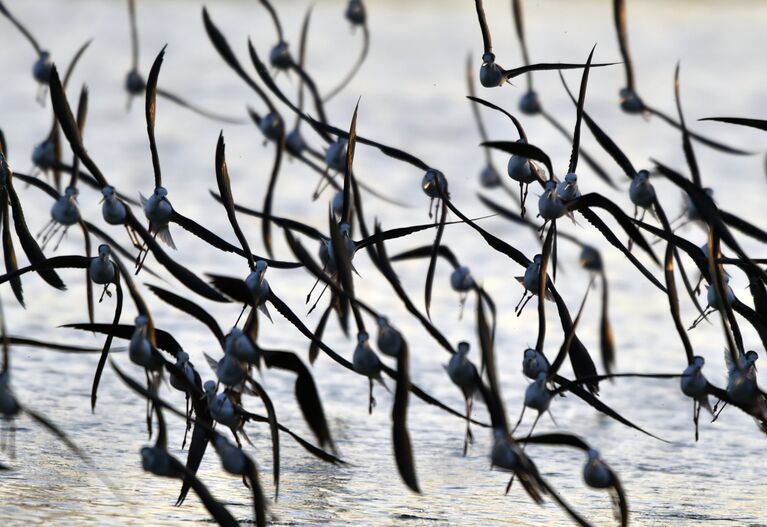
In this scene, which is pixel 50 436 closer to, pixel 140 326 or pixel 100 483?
pixel 100 483

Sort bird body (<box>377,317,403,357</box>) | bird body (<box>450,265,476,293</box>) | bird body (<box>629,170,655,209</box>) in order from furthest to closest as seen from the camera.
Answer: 1. bird body (<box>450,265,476,293</box>)
2. bird body (<box>629,170,655,209</box>)
3. bird body (<box>377,317,403,357</box>)

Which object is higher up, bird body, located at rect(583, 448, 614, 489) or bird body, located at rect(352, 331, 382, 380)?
bird body, located at rect(352, 331, 382, 380)

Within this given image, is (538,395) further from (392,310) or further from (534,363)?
(392,310)

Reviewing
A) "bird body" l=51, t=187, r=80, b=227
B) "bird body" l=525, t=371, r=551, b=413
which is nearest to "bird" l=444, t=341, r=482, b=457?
"bird body" l=525, t=371, r=551, b=413

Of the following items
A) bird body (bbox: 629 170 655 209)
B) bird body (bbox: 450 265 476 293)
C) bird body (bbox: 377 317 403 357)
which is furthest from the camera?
bird body (bbox: 450 265 476 293)

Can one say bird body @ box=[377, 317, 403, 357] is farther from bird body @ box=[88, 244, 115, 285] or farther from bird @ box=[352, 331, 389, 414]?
bird body @ box=[88, 244, 115, 285]

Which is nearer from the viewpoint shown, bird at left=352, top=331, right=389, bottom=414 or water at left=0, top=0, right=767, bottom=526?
bird at left=352, top=331, right=389, bottom=414

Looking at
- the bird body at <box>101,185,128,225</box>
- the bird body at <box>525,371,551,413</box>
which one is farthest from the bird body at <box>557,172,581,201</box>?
the bird body at <box>101,185,128,225</box>

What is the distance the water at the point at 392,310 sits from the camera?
1021 mm

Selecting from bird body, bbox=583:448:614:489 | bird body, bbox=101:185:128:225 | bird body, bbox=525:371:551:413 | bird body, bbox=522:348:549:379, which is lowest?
bird body, bbox=583:448:614:489

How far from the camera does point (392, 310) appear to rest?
67.7 inches

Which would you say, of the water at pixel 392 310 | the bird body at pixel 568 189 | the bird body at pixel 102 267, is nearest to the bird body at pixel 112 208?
the bird body at pixel 102 267

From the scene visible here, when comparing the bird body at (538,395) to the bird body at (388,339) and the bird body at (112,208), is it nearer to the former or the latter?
the bird body at (388,339)

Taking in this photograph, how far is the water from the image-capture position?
102 centimetres
